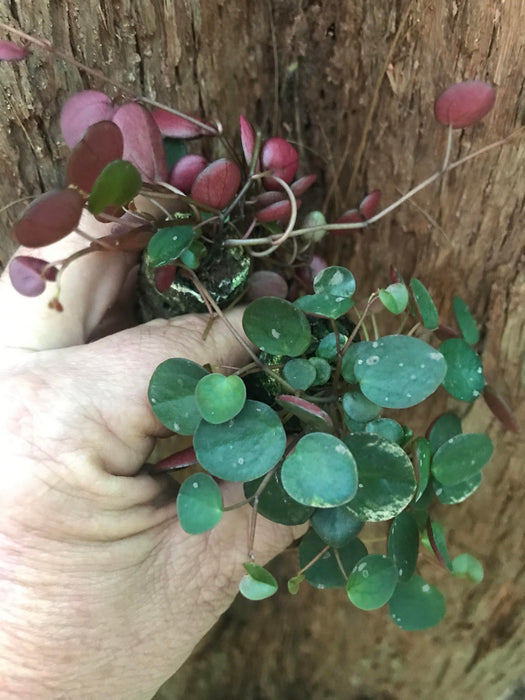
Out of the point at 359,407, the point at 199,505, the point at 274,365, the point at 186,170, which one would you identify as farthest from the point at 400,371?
the point at 186,170

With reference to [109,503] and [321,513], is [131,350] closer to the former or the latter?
[109,503]

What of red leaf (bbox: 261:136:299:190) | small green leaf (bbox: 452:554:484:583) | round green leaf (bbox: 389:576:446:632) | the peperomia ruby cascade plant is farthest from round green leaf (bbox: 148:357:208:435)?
small green leaf (bbox: 452:554:484:583)

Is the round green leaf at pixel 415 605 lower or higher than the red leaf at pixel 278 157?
lower

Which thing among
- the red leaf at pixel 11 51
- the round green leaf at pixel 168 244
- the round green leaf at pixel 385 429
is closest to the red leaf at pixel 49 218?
the round green leaf at pixel 168 244

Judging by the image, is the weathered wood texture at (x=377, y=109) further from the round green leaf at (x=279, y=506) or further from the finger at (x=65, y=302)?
the round green leaf at (x=279, y=506)

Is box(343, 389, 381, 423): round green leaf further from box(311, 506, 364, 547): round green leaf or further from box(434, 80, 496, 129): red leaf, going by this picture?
box(434, 80, 496, 129): red leaf

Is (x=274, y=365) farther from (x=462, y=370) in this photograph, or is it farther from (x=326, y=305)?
(x=462, y=370)

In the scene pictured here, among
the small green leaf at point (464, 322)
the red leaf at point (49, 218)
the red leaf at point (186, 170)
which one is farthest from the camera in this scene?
the small green leaf at point (464, 322)
